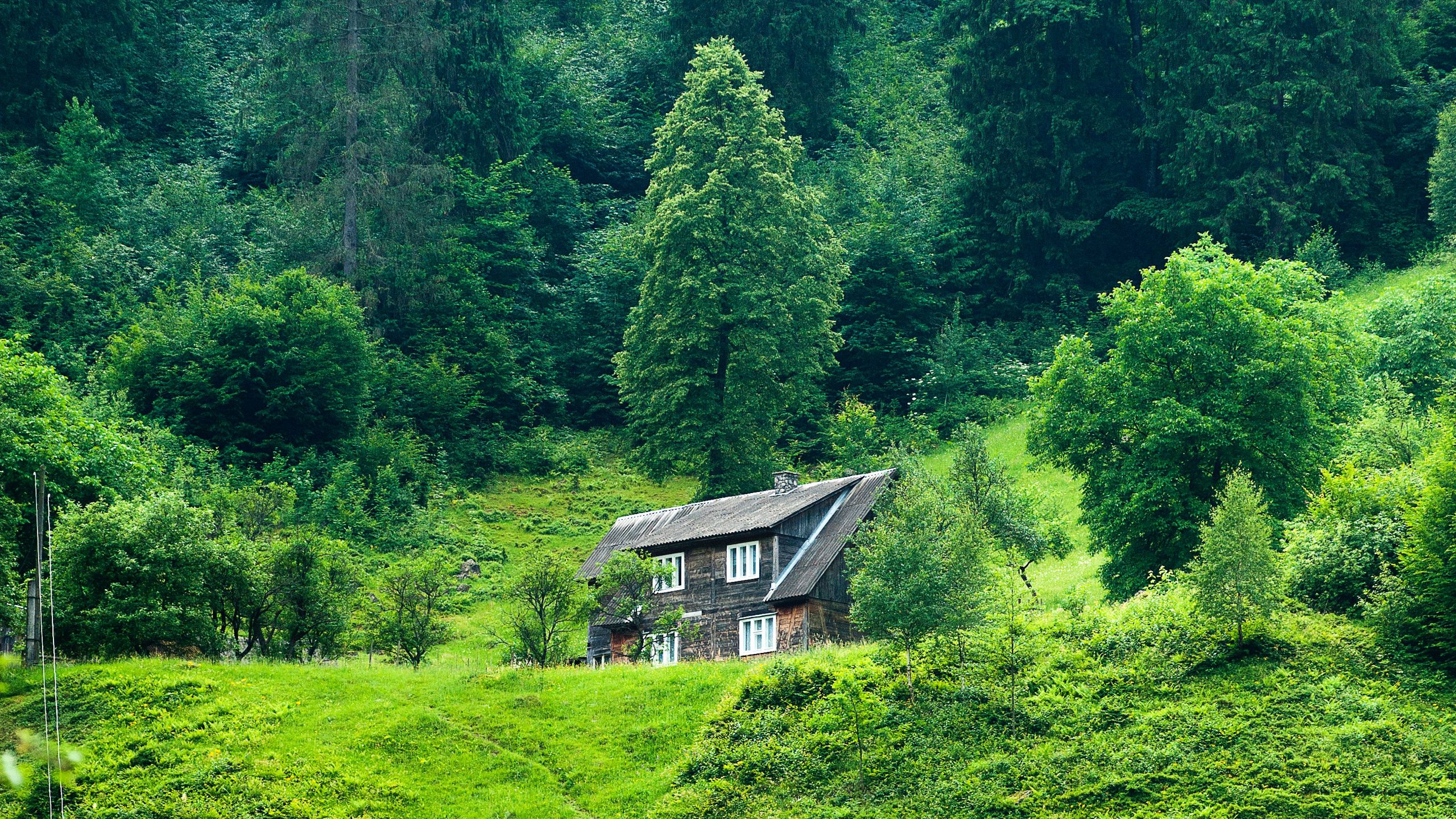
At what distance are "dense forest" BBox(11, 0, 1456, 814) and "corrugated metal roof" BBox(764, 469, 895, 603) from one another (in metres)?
3.16

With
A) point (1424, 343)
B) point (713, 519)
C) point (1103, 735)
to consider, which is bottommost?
point (1103, 735)

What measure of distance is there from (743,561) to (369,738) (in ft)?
48.0

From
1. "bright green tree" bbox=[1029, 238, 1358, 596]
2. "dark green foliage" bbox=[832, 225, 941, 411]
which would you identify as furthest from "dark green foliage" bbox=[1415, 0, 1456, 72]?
"bright green tree" bbox=[1029, 238, 1358, 596]

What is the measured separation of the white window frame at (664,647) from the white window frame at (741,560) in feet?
8.41

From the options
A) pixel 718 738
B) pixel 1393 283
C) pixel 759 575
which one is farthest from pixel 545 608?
pixel 1393 283

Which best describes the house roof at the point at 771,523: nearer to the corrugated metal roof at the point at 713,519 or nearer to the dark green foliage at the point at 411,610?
the corrugated metal roof at the point at 713,519

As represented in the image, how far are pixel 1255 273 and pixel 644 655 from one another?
74.0ft

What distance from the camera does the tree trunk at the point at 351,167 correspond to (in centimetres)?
7150

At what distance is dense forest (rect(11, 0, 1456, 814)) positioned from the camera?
4366 centimetres

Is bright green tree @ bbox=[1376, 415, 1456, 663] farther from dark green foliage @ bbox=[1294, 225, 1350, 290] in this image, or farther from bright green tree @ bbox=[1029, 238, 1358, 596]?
dark green foliage @ bbox=[1294, 225, 1350, 290]

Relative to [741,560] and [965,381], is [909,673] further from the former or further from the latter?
[965,381]

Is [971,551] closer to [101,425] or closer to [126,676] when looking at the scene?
[126,676]

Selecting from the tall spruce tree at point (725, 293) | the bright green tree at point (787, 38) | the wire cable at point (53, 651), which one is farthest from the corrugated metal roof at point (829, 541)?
the bright green tree at point (787, 38)

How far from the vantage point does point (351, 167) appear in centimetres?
7144
